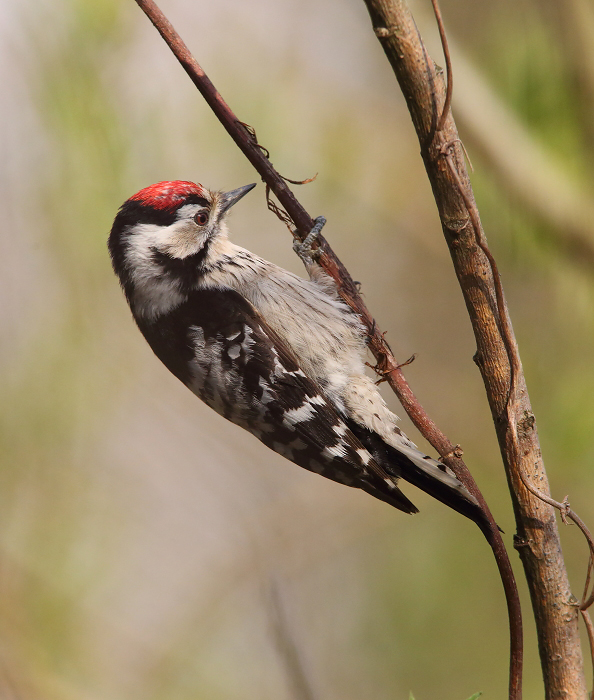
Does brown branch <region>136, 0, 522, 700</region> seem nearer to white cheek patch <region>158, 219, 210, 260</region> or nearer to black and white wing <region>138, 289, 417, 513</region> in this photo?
black and white wing <region>138, 289, 417, 513</region>

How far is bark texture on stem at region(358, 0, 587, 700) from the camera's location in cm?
115

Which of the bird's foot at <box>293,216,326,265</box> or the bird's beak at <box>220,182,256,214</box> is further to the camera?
the bird's beak at <box>220,182,256,214</box>

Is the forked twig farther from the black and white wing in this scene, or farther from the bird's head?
the bird's head

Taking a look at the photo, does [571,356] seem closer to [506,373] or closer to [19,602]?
[506,373]

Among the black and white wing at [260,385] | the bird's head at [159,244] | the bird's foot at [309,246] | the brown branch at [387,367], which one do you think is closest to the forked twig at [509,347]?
the brown branch at [387,367]

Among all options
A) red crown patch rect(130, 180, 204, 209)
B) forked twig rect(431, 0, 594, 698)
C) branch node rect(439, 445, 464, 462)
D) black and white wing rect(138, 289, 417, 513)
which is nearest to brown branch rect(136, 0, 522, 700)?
branch node rect(439, 445, 464, 462)

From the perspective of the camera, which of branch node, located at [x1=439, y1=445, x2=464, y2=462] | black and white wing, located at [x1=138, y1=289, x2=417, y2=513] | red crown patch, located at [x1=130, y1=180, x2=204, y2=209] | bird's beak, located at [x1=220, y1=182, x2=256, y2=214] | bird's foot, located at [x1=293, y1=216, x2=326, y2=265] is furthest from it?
bird's beak, located at [x1=220, y1=182, x2=256, y2=214]

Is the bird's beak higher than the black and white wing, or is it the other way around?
the bird's beak

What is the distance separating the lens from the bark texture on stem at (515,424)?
1.15 meters

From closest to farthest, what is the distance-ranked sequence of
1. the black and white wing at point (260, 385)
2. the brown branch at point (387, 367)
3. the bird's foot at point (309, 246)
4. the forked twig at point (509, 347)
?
the forked twig at point (509, 347) → the brown branch at point (387, 367) → the bird's foot at point (309, 246) → the black and white wing at point (260, 385)

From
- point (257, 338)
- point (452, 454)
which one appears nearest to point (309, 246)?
point (257, 338)

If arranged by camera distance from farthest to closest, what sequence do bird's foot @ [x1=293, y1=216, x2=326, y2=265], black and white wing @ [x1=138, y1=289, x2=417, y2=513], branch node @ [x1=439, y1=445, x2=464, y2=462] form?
black and white wing @ [x1=138, y1=289, x2=417, y2=513], bird's foot @ [x1=293, y1=216, x2=326, y2=265], branch node @ [x1=439, y1=445, x2=464, y2=462]

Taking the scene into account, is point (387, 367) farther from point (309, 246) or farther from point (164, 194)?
point (164, 194)

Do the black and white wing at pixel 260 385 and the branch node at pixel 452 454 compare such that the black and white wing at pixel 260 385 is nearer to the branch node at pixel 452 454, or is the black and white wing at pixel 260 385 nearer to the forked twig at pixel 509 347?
the branch node at pixel 452 454
